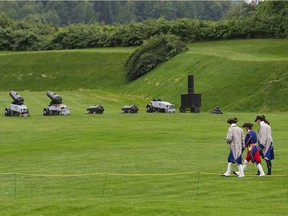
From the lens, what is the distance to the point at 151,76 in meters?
92.1

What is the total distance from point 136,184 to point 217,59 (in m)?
60.1

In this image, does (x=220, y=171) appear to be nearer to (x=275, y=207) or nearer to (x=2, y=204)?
(x=275, y=207)

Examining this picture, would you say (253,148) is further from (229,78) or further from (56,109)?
(229,78)

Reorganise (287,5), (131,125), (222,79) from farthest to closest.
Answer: (287,5) < (222,79) < (131,125)

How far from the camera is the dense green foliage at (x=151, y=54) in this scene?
3824 inches

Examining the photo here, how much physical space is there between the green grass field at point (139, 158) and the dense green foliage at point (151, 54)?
13605mm

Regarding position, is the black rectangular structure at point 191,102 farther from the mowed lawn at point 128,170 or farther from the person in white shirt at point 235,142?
the person in white shirt at point 235,142

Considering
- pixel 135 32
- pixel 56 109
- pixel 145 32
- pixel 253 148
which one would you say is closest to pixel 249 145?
pixel 253 148

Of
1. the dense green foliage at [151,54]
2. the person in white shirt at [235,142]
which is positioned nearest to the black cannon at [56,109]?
the person in white shirt at [235,142]

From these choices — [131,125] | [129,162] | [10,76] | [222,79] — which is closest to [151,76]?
[222,79]

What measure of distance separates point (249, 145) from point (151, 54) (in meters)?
70.9

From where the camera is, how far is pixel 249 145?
27.7m

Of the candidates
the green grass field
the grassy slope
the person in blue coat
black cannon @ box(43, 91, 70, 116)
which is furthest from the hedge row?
the person in blue coat

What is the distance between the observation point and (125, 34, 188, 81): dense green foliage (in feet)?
319
